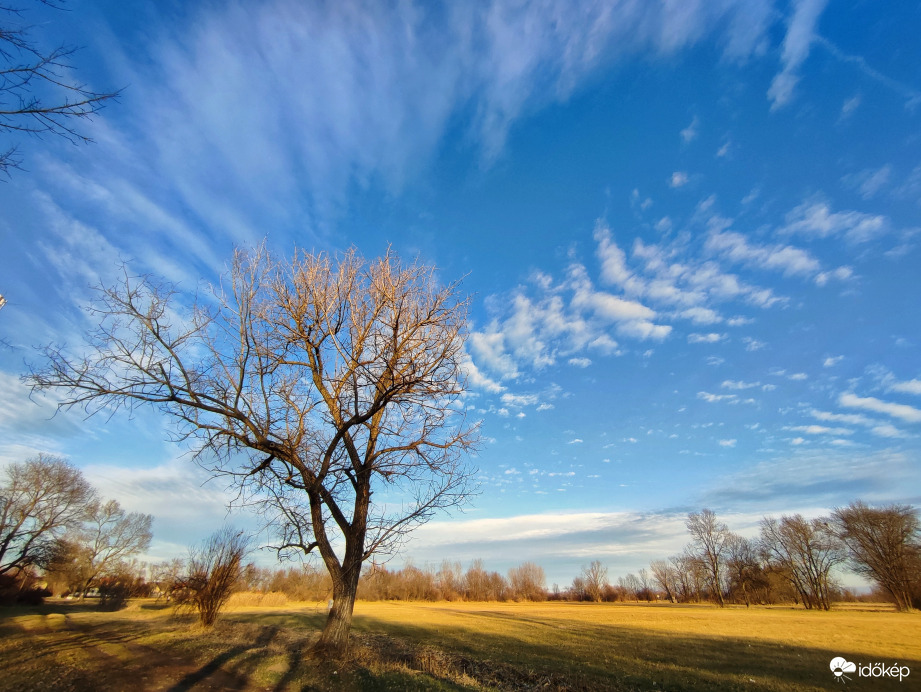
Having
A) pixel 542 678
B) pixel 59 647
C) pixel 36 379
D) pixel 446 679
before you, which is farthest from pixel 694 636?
pixel 36 379

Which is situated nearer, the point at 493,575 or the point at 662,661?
the point at 662,661

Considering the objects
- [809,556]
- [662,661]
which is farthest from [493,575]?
[662,661]

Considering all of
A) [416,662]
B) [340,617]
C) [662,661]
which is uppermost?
[340,617]

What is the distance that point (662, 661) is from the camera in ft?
49.2

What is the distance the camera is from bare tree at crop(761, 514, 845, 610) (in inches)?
2201

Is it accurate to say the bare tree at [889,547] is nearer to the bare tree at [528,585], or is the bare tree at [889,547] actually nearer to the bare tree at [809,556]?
the bare tree at [809,556]

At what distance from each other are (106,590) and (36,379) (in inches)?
1443

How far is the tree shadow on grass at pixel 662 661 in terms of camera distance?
11203 millimetres

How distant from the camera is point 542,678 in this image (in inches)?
446

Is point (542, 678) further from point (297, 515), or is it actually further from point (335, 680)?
point (297, 515)

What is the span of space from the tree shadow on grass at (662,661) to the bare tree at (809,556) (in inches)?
1970

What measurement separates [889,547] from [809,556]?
11.2 m

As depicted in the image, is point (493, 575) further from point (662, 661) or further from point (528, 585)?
point (662, 661)

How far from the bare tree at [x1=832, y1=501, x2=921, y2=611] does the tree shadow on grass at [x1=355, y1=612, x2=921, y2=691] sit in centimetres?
4270
